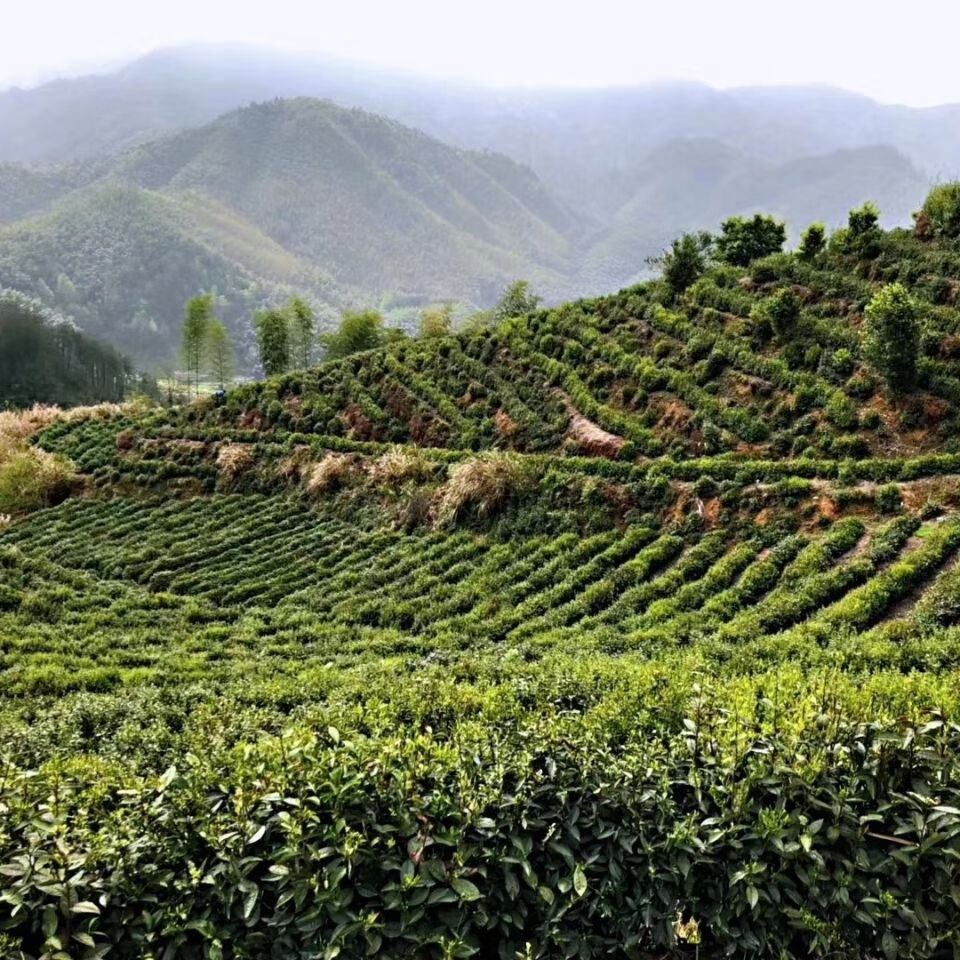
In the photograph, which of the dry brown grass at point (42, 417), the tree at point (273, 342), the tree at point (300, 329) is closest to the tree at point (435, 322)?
the tree at point (273, 342)

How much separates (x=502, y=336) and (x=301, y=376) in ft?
37.2

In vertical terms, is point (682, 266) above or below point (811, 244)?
below

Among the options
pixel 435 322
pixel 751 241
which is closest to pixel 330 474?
pixel 751 241

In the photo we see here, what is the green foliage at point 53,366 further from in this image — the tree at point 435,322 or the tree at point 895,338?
the tree at point 895,338

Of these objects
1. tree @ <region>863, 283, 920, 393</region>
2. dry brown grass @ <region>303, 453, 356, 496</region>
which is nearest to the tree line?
dry brown grass @ <region>303, 453, 356, 496</region>

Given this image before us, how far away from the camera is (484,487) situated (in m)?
19.5

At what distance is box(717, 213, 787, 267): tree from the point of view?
32438mm

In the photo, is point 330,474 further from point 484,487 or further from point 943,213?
point 943,213

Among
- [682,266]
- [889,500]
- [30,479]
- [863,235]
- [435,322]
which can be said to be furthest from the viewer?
[435,322]

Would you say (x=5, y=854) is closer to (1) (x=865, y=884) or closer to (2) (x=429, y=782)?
(2) (x=429, y=782)

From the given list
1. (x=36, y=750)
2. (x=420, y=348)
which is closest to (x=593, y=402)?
(x=420, y=348)

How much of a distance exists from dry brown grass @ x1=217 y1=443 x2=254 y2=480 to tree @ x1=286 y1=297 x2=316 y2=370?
3591 centimetres

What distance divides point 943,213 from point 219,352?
69.2 m

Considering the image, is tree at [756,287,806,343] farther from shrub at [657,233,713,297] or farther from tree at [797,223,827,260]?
shrub at [657,233,713,297]
